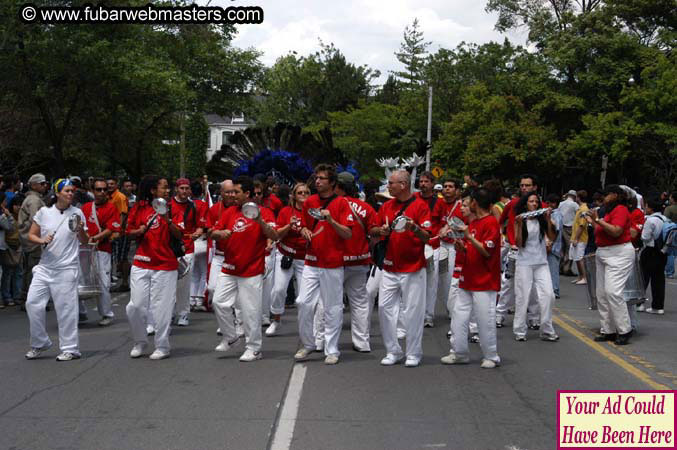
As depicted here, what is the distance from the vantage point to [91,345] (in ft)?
32.4

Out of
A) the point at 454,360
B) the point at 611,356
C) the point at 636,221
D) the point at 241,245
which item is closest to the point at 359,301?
the point at 454,360

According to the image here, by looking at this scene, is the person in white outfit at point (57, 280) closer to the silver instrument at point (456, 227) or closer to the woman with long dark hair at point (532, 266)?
the silver instrument at point (456, 227)

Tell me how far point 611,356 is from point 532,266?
62.2 inches

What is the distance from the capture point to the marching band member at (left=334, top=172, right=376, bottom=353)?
8867mm

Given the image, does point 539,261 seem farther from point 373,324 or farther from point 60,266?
point 60,266

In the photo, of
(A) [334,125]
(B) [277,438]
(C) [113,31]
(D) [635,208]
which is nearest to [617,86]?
(A) [334,125]

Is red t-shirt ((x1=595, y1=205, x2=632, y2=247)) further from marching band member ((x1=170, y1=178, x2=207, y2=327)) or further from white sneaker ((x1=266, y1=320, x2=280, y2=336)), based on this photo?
marching band member ((x1=170, y1=178, x2=207, y2=327))

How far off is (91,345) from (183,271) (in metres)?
1.36

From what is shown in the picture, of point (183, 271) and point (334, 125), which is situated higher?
point (334, 125)

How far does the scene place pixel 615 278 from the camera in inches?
405

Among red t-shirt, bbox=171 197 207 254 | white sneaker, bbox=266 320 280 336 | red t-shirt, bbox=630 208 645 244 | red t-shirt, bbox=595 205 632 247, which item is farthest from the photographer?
red t-shirt, bbox=171 197 207 254

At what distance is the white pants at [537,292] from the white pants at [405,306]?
7.29ft

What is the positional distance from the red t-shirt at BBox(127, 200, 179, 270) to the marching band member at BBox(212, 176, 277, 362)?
0.58 metres

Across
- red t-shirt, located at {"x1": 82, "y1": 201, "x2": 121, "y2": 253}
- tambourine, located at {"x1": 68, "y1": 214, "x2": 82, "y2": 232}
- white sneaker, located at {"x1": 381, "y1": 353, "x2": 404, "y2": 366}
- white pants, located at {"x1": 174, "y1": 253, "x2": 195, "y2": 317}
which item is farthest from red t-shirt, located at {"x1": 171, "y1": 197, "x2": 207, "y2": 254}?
white sneaker, located at {"x1": 381, "y1": 353, "x2": 404, "y2": 366}
